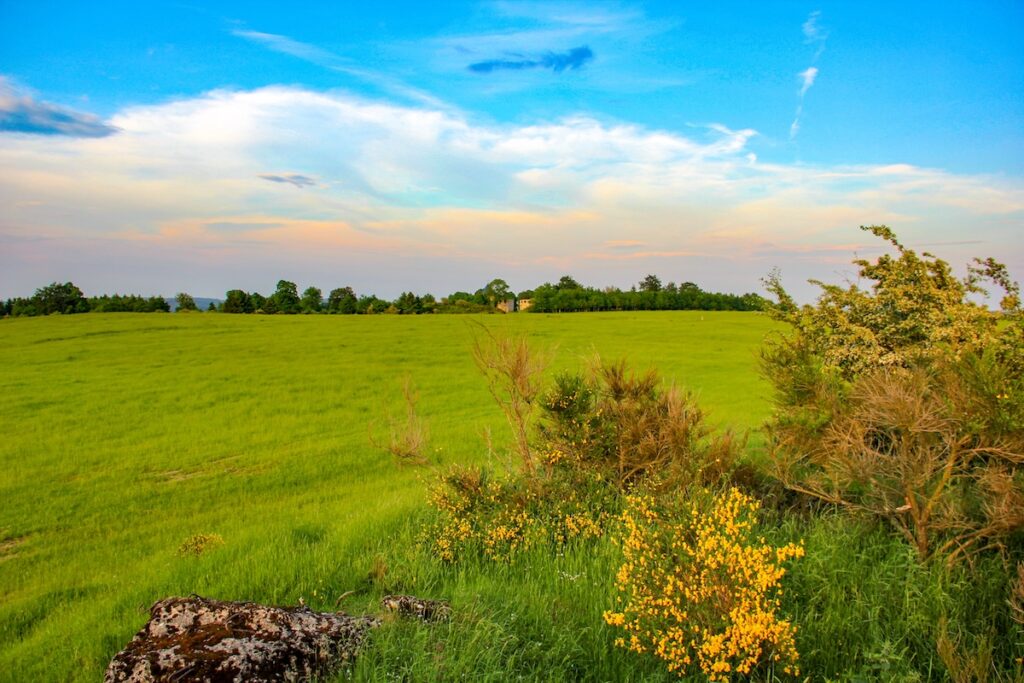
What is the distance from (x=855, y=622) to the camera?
558 cm

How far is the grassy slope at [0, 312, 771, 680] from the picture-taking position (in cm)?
576

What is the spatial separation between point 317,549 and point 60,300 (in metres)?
77.9

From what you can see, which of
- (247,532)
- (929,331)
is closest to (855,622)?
(929,331)

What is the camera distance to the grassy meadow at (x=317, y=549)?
5.05 meters

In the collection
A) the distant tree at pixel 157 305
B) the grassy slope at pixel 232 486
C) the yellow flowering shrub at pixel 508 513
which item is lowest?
the grassy slope at pixel 232 486

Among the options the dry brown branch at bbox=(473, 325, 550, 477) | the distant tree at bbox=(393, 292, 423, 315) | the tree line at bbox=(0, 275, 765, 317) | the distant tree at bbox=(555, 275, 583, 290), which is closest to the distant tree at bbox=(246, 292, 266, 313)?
the tree line at bbox=(0, 275, 765, 317)

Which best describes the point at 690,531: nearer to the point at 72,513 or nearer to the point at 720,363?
the point at 72,513

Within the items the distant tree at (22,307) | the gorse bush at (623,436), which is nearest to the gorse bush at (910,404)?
the gorse bush at (623,436)

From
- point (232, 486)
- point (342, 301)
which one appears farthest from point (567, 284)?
point (232, 486)

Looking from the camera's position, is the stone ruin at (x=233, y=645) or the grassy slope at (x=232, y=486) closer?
the stone ruin at (x=233, y=645)

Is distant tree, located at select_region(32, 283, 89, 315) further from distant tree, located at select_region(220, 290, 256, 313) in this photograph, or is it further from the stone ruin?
the stone ruin

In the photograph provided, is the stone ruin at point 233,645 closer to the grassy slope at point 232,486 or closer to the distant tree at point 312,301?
the grassy slope at point 232,486

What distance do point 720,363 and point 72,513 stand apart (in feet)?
101

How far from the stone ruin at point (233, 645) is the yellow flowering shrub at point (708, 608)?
2.11 m
